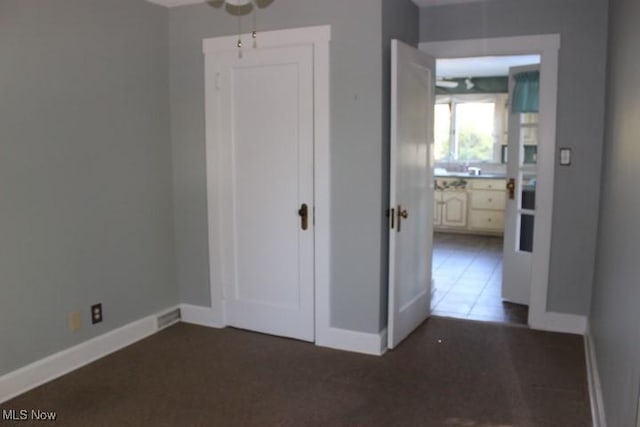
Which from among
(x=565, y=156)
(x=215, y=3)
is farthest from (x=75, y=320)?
(x=565, y=156)

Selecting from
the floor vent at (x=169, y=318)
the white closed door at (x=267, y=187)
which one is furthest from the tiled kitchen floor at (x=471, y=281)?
the floor vent at (x=169, y=318)

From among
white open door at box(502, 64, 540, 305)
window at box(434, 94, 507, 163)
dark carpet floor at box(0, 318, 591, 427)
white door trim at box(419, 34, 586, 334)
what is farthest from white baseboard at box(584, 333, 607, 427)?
window at box(434, 94, 507, 163)

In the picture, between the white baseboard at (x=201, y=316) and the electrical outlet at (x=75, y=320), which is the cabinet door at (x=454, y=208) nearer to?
the white baseboard at (x=201, y=316)

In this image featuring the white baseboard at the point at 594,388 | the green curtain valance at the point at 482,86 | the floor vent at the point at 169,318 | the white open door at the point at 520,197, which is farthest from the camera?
the green curtain valance at the point at 482,86

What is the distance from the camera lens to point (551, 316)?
3994mm

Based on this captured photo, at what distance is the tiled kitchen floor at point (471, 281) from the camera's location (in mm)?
4441

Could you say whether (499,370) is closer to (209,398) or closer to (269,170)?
(209,398)

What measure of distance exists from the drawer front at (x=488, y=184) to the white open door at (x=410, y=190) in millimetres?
3937

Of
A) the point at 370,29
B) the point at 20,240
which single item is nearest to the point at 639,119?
the point at 370,29

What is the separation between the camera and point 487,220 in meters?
7.99

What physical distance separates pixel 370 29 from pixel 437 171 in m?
5.74

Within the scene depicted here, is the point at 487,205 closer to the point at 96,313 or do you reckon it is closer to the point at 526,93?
the point at 526,93
